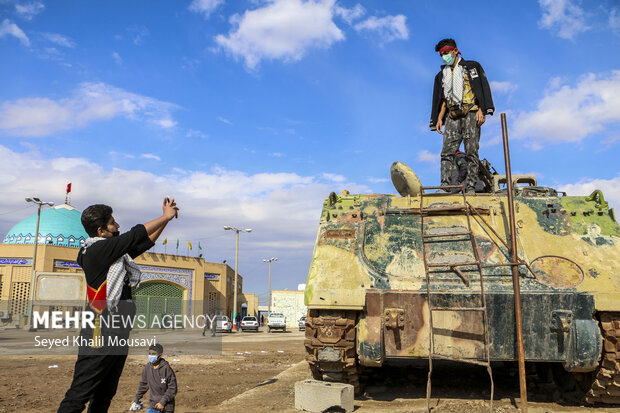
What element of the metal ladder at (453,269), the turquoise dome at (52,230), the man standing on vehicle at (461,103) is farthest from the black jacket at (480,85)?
the turquoise dome at (52,230)

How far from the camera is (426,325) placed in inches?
197

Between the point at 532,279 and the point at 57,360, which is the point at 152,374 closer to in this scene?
the point at 532,279

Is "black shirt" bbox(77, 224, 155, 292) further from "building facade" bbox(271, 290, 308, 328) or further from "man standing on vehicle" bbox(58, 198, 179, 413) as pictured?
"building facade" bbox(271, 290, 308, 328)

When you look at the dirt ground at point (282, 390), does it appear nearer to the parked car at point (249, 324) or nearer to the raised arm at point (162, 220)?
the raised arm at point (162, 220)

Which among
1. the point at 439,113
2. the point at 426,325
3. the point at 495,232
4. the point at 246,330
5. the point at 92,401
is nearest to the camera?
the point at 92,401

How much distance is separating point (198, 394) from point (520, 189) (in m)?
4.94

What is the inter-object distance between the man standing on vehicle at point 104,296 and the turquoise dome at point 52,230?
3580 cm

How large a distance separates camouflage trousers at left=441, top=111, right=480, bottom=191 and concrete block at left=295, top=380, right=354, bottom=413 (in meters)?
3.38

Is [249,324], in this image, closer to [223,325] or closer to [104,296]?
[223,325]

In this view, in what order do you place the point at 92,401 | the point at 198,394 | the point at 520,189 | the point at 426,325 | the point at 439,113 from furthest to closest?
the point at 439,113 < the point at 198,394 < the point at 520,189 < the point at 426,325 < the point at 92,401

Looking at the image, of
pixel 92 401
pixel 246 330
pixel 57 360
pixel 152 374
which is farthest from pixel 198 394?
pixel 246 330

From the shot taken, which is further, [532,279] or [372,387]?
[372,387]

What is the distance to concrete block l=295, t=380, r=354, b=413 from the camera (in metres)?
5.10

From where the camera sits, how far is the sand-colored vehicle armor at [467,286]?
482 centimetres
